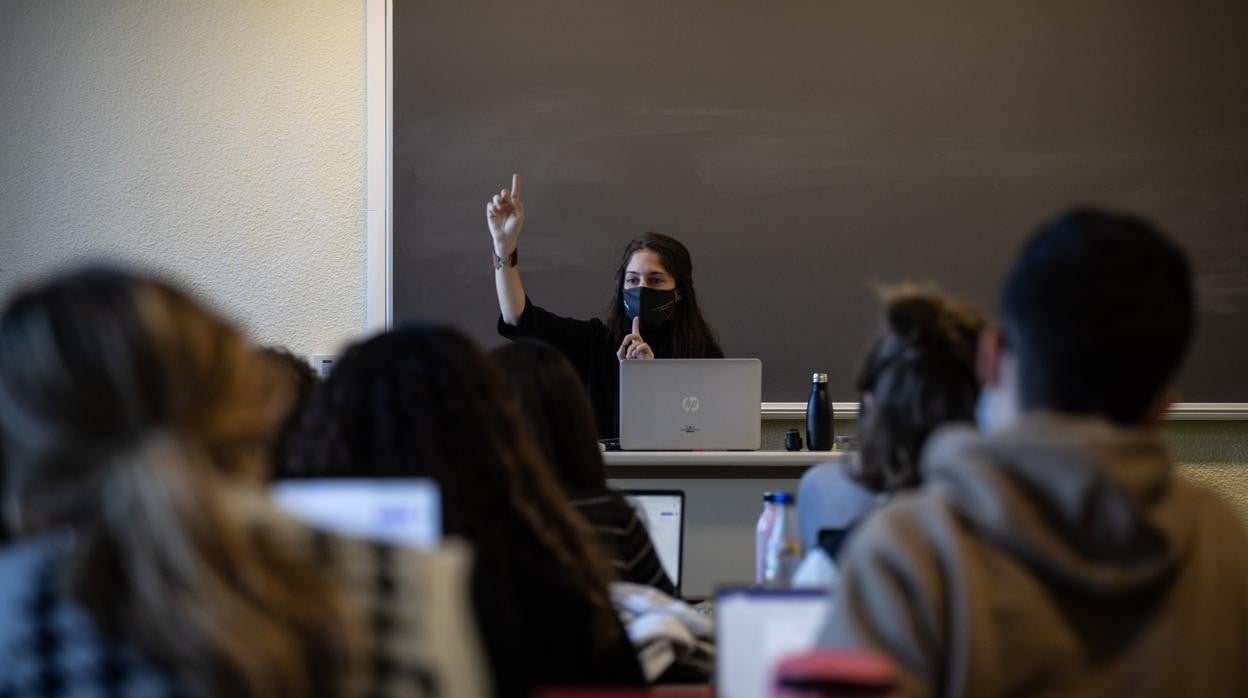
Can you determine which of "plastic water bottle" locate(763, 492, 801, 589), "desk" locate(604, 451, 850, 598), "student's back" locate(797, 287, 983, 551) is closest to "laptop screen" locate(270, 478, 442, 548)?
"student's back" locate(797, 287, 983, 551)

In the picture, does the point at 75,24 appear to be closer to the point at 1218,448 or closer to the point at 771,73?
the point at 771,73

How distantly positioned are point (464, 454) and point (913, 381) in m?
0.67

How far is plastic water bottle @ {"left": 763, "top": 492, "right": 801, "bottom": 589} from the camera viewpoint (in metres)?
2.09

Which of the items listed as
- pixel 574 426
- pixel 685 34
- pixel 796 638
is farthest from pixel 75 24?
pixel 796 638

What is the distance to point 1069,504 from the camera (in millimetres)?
1056

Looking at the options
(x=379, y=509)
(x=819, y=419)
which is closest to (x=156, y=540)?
(x=379, y=509)

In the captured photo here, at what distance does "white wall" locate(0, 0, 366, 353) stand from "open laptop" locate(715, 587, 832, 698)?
335cm

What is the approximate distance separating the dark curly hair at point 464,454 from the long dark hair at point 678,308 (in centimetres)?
239

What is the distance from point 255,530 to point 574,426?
3.77 ft

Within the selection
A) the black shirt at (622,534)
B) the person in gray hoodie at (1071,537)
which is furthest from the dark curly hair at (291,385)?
the person in gray hoodie at (1071,537)

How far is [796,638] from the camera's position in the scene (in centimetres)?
127

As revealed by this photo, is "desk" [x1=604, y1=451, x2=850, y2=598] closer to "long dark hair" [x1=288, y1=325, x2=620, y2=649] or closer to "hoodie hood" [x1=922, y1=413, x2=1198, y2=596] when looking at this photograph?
"long dark hair" [x1=288, y1=325, x2=620, y2=649]

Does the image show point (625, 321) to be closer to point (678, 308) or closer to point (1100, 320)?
point (678, 308)

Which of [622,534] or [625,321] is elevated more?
[625,321]
